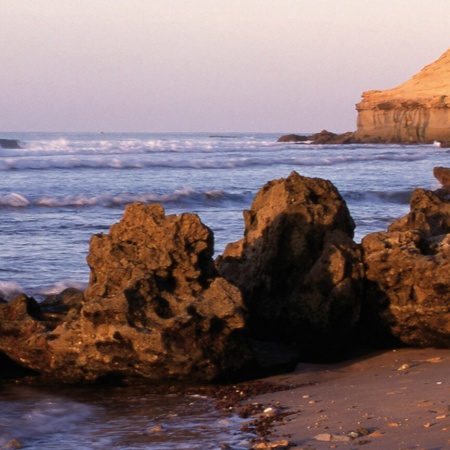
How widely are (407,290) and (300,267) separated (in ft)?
3.16

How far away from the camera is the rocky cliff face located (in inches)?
3054

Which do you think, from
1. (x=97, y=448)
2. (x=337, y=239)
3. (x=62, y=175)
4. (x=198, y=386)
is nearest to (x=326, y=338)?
(x=337, y=239)

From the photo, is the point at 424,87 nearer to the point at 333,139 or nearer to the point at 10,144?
the point at 333,139

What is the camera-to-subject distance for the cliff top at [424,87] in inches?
3172

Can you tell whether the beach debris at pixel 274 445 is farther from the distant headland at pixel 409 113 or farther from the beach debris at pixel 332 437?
the distant headland at pixel 409 113

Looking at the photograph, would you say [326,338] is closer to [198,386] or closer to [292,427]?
[198,386]

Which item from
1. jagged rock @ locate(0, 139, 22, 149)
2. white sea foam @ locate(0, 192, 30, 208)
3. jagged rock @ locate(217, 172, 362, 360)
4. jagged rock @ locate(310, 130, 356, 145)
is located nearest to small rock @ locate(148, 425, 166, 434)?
jagged rock @ locate(217, 172, 362, 360)

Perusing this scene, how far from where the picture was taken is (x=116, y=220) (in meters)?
18.2

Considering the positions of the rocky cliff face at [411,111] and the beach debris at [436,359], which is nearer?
the beach debris at [436,359]

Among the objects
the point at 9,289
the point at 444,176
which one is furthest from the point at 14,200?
the point at 9,289

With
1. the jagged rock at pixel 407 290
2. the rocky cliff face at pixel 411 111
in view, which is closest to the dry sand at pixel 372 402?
the jagged rock at pixel 407 290

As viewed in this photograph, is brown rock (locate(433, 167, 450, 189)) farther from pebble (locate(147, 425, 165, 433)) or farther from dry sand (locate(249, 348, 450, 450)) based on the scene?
pebble (locate(147, 425, 165, 433))

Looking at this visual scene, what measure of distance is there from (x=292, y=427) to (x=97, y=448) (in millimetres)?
1055

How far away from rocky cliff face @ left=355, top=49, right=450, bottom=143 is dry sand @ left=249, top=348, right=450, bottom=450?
236 ft
